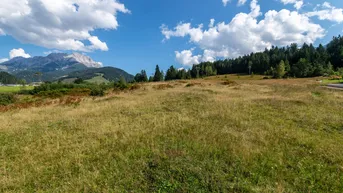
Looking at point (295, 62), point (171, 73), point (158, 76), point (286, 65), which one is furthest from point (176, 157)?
point (295, 62)

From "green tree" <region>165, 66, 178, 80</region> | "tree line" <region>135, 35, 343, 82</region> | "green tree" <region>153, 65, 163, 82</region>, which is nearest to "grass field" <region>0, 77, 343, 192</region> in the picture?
"tree line" <region>135, 35, 343, 82</region>

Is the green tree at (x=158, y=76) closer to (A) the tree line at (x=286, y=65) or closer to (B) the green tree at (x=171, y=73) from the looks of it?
(A) the tree line at (x=286, y=65)

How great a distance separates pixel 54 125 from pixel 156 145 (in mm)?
7132

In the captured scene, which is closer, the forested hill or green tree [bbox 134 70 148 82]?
Answer: the forested hill

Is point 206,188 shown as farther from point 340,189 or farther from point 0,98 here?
point 0,98

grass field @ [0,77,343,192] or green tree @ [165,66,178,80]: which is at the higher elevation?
green tree @ [165,66,178,80]

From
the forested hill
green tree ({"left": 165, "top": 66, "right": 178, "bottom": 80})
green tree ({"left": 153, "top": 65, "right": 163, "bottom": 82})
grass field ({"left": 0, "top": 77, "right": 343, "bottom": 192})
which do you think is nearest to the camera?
grass field ({"left": 0, "top": 77, "right": 343, "bottom": 192})

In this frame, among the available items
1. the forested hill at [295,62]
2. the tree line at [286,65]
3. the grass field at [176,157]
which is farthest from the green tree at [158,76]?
the grass field at [176,157]

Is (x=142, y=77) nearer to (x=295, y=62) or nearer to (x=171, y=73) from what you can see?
(x=171, y=73)

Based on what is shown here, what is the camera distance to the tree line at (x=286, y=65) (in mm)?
71375

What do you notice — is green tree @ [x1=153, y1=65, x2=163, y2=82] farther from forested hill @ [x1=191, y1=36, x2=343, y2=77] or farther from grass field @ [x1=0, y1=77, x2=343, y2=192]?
→ grass field @ [x1=0, y1=77, x2=343, y2=192]

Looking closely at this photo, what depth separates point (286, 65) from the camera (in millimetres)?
85938

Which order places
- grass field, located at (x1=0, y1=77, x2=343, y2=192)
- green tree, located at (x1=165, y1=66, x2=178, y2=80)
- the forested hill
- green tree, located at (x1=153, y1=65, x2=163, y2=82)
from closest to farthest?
grass field, located at (x1=0, y1=77, x2=343, y2=192) < the forested hill < green tree, located at (x1=153, y1=65, x2=163, y2=82) < green tree, located at (x1=165, y1=66, x2=178, y2=80)

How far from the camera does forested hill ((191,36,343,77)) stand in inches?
2810
